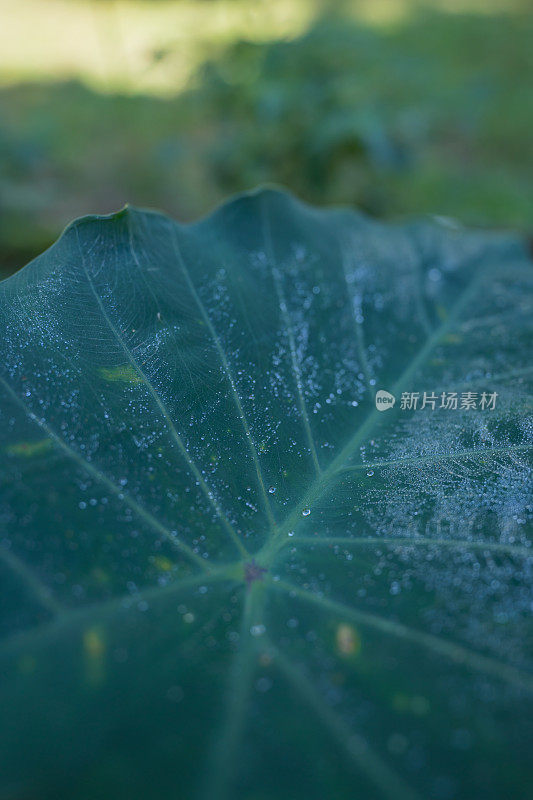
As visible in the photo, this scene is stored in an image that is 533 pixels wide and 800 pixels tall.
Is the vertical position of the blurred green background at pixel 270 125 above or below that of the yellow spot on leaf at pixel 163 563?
above

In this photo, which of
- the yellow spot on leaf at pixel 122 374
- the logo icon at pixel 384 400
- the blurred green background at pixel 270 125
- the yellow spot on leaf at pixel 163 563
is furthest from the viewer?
the blurred green background at pixel 270 125

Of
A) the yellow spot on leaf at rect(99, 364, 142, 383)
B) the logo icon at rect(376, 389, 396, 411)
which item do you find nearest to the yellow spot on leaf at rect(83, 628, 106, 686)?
the yellow spot on leaf at rect(99, 364, 142, 383)

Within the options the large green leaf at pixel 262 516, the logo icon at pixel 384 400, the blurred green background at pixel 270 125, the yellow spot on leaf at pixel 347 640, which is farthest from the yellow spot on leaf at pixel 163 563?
the blurred green background at pixel 270 125

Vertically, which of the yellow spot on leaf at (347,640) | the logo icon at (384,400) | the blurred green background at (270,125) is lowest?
the yellow spot on leaf at (347,640)

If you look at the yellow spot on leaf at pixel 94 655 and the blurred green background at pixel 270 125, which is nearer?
the yellow spot on leaf at pixel 94 655

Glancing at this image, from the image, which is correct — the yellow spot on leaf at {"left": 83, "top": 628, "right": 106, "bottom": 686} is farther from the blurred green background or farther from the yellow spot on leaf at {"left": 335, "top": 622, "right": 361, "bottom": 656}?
the blurred green background

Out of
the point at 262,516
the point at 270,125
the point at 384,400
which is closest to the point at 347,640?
the point at 262,516

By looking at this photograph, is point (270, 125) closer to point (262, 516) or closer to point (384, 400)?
point (384, 400)

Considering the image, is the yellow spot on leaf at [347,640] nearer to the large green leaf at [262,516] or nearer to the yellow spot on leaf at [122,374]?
A: the large green leaf at [262,516]

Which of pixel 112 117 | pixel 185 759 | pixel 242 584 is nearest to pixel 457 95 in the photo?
pixel 112 117
